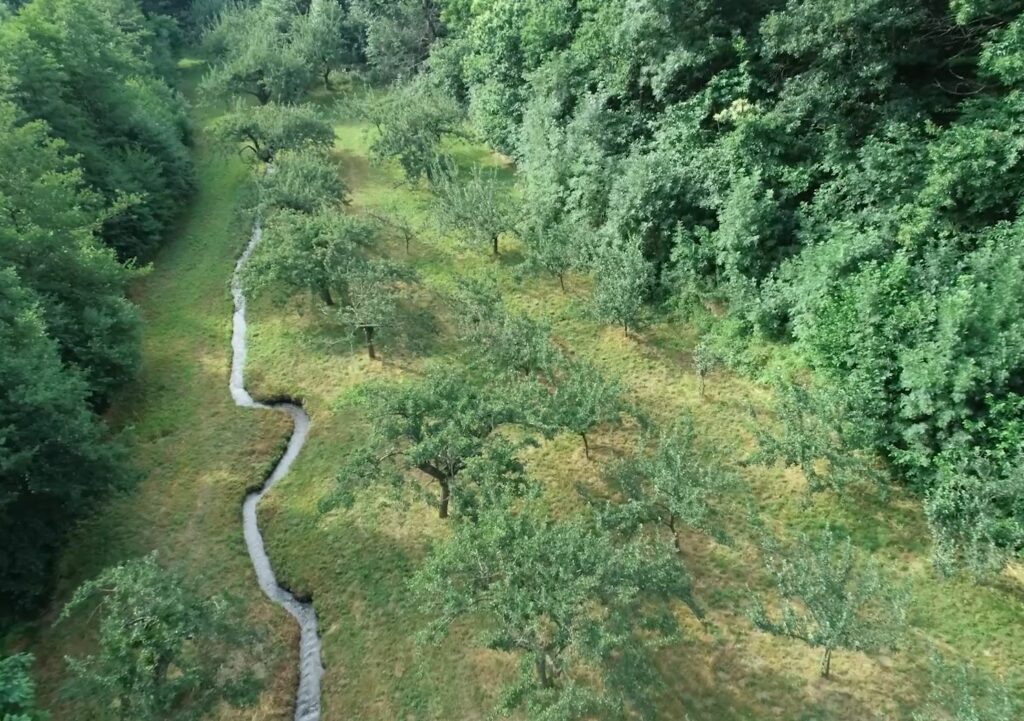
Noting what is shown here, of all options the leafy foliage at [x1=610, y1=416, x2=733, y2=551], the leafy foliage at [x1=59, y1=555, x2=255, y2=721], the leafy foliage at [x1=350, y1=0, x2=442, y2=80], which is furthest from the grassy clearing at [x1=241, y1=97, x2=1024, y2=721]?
the leafy foliage at [x1=350, y1=0, x2=442, y2=80]

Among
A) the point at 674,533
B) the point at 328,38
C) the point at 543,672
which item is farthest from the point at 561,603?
the point at 328,38

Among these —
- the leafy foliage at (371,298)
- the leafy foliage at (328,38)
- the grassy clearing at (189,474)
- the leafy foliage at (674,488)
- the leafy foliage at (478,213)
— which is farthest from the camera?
the leafy foliage at (328,38)

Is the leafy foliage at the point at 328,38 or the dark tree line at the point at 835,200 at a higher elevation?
the leafy foliage at the point at 328,38

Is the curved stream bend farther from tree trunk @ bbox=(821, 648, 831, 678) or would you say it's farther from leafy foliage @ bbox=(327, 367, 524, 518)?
tree trunk @ bbox=(821, 648, 831, 678)

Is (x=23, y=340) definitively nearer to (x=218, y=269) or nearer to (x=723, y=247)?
(x=218, y=269)

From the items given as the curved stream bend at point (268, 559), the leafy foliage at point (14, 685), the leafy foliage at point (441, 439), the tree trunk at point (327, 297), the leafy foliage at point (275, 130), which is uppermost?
the leafy foliage at point (275, 130)

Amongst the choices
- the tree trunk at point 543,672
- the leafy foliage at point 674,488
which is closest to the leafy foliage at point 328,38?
the leafy foliage at point 674,488

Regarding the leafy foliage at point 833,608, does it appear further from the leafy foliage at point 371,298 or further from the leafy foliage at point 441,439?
the leafy foliage at point 371,298
